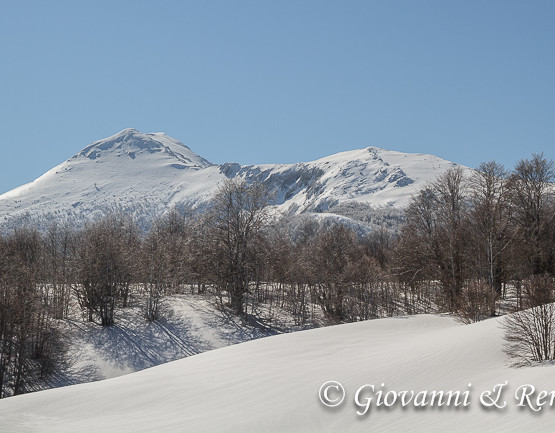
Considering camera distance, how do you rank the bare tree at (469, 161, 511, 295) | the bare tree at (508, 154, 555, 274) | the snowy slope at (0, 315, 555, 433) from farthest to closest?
the bare tree at (508, 154, 555, 274) → the bare tree at (469, 161, 511, 295) → the snowy slope at (0, 315, 555, 433)

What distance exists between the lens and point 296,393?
13.0 meters

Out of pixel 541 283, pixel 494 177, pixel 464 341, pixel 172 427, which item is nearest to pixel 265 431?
pixel 172 427

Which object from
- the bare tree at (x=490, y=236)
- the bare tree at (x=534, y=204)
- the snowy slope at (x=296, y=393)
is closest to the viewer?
the snowy slope at (x=296, y=393)

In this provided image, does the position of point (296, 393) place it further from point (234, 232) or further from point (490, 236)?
point (234, 232)

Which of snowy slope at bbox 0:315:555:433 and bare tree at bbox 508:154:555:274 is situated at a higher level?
bare tree at bbox 508:154:555:274

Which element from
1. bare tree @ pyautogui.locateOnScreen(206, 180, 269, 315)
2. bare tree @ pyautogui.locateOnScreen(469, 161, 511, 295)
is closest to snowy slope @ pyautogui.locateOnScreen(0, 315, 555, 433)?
bare tree @ pyautogui.locateOnScreen(469, 161, 511, 295)

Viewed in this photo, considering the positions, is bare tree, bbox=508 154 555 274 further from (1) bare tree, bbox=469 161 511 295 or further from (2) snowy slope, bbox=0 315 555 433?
(2) snowy slope, bbox=0 315 555 433

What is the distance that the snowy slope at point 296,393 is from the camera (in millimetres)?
10297

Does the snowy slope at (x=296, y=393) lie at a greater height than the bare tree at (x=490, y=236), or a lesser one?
lesser

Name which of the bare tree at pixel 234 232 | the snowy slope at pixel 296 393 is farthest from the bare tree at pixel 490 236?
the bare tree at pixel 234 232

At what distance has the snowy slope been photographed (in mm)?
10297

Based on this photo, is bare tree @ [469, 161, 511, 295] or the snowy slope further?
bare tree @ [469, 161, 511, 295]

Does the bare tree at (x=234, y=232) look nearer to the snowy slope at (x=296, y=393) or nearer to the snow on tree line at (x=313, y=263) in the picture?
the snow on tree line at (x=313, y=263)

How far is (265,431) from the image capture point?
10.8m
